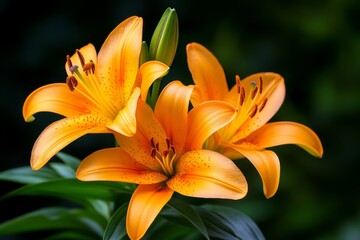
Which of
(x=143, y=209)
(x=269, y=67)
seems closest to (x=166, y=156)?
(x=143, y=209)

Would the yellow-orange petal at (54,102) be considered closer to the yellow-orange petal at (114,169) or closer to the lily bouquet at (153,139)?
the lily bouquet at (153,139)

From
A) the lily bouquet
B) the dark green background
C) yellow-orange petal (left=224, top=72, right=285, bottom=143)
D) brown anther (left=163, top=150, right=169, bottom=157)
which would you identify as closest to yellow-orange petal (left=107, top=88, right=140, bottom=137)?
the lily bouquet

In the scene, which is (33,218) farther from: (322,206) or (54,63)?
(322,206)

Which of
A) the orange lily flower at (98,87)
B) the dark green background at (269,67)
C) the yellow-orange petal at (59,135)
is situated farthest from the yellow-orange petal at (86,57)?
the dark green background at (269,67)

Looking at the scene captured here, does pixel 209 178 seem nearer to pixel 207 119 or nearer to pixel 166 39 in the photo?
pixel 207 119

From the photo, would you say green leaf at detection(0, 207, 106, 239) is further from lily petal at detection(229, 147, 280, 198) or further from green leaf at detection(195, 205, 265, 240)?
lily petal at detection(229, 147, 280, 198)

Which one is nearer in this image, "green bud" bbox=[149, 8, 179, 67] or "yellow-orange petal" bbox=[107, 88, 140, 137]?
"yellow-orange petal" bbox=[107, 88, 140, 137]
